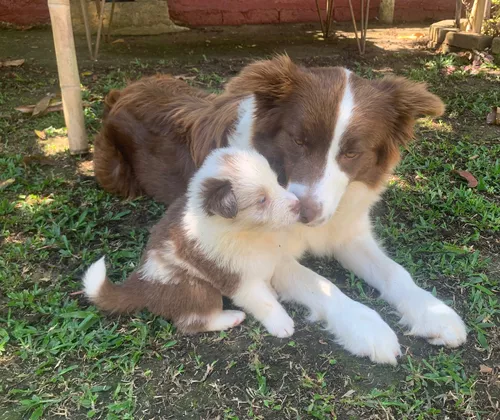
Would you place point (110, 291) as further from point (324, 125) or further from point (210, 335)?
point (324, 125)

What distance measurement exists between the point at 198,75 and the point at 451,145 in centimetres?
385

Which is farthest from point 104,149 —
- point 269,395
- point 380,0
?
point 380,0

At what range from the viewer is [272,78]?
286 centimetres

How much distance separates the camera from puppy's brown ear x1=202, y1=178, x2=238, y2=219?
2.41m

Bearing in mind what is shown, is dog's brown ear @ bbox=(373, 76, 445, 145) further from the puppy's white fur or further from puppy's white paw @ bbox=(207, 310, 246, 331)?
puppy's white paw @ bbox=(207, 310, 246, 331)

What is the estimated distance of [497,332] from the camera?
9.17 feet

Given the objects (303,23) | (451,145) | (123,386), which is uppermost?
(303,23)

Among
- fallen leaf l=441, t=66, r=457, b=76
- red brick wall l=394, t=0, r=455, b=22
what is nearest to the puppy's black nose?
fallen leaf l=441, t=66, r=457, b=76

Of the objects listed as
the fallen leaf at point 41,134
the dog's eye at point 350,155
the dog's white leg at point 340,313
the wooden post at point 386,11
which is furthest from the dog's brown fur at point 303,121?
the wooden post at point 386,11

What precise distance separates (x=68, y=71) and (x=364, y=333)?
3510 millimetres

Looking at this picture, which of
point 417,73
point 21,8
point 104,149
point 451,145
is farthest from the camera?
point 21,8

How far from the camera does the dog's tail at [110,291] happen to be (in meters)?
2.77

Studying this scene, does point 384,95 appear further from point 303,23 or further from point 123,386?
point 303,23

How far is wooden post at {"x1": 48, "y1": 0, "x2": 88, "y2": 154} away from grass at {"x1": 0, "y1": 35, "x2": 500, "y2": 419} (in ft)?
0.77
